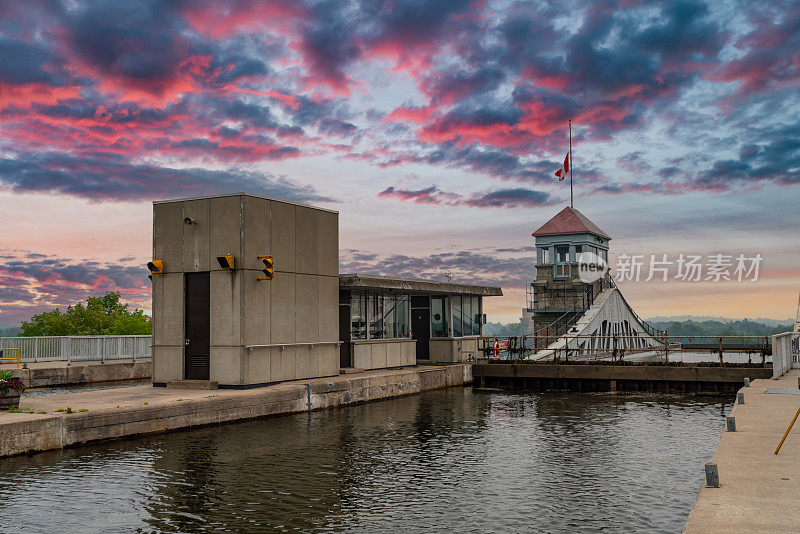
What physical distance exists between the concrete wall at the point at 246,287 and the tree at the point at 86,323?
56874mm

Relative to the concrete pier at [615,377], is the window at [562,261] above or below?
above

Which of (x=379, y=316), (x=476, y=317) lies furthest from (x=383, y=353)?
(x=476, y=317)

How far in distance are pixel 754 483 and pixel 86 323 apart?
81395mm

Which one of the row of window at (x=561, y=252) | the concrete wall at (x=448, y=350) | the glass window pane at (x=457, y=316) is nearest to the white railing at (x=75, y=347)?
the concrete wall at (x=448, y=350)

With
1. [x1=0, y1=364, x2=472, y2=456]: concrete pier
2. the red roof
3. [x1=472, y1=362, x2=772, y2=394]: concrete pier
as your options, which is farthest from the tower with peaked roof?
[x1=0, y1=364, x2=472, y2=456]: concrete pier

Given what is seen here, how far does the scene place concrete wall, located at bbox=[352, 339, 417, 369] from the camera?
1226 inches

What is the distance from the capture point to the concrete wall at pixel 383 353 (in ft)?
102

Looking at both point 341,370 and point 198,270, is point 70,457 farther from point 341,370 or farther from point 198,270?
point 341,370

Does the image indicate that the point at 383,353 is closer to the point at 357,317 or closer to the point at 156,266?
the point at 357,317

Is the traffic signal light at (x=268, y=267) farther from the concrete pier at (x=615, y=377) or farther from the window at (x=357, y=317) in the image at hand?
the concrete pier at (x=615, y=377)

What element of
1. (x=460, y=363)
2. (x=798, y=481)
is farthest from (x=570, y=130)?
(x=798, y=481)

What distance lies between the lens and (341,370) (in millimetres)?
29688

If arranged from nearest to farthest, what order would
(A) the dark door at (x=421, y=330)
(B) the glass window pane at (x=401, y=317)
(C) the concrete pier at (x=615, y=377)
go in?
(C) the concrete pier at (x=615, y=377), (B) the glass window pane at (x=401, y=317), (A) the dark door at (x=421, y=330)

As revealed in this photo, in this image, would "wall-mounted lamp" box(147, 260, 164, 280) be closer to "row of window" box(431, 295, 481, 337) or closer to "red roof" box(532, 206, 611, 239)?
"row of window" box(431, 295, 481, 337)
